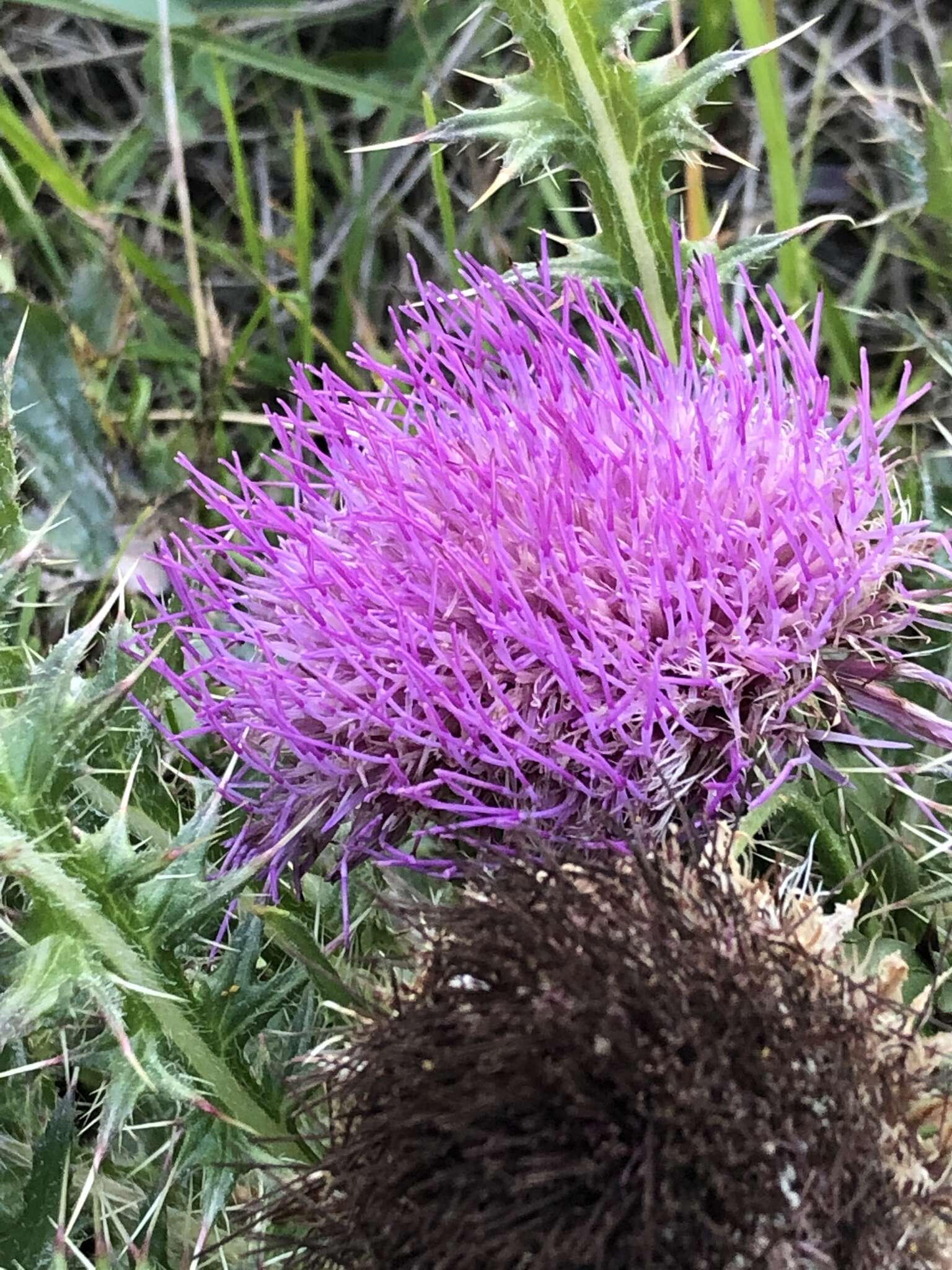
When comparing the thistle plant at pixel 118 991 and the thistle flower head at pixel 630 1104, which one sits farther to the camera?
the thistle plant at pixel 118 991

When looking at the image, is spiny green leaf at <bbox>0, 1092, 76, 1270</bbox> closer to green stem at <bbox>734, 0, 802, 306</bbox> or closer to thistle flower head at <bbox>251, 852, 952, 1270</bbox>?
thistle flower head at <bbox>251, 852, 952, 1270</bbox>

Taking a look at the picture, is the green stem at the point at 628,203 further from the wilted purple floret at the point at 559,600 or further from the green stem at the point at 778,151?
the green stem at the point at 778,151

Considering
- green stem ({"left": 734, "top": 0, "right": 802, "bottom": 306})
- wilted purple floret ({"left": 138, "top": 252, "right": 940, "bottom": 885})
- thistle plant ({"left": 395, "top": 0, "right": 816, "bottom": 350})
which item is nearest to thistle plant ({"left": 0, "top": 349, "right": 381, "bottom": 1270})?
wilted purple floret ({"left": 138, "top": 252, "right": 940, "bottom": 885})

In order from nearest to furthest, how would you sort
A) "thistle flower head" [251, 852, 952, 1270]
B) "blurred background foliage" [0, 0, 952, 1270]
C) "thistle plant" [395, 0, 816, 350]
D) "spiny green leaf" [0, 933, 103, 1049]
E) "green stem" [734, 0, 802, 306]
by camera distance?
"thistle flower head" [251, 852, 952, 1270]
"spiny green leaf" [0, 933, 103, 1049]
"blurred background foliage" [0, 0, 952, 1270]
"thistle plant" [395, 0, 816, 350]
"green stem" [734, 0, 802, 306]

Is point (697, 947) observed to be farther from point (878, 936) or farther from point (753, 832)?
point (878, 936)

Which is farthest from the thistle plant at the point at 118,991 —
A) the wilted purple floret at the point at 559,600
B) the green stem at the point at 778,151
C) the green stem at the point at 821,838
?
the green stem at the point at 778,151

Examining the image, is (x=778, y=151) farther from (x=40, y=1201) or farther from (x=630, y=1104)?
(x=40, y=1201)

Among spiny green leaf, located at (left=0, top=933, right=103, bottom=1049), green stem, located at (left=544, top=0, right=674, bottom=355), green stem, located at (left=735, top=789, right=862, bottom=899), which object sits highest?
green stem, located at (left=544, top=0, right=674, bottom=355)

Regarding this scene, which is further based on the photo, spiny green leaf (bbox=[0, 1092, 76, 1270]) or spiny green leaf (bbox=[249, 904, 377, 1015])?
spiny green leaf (bbox=[0, 1092, 76, 1270])
